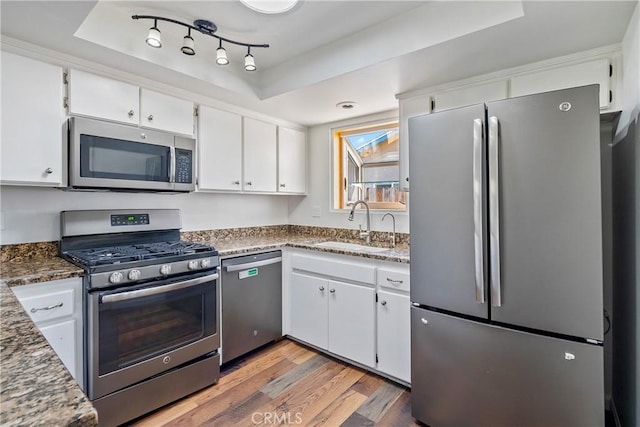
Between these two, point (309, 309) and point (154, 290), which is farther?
point (309, 309)

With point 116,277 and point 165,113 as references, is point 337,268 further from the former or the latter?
point 165,113

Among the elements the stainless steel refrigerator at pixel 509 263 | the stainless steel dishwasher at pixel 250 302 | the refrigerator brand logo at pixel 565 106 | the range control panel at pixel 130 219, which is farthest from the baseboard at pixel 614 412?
the range control panel at pixel 130 219

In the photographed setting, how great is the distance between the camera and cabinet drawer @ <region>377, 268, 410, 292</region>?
2.06 meters

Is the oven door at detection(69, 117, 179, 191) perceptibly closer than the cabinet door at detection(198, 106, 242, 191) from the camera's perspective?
Yes

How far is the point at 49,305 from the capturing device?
1579 mm

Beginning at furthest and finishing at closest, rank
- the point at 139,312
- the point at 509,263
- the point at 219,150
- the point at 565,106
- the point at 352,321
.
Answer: the point at 219,150
the point at 352,321
the point at 139,312
the point at 509,263
the point at 565,106

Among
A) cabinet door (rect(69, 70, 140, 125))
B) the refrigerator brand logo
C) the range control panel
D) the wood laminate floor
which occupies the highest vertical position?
cabinet door (rect(69, 70, 140, 125))

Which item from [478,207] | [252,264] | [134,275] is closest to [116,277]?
[134,275]

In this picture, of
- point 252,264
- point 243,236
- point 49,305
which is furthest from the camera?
point 243,236

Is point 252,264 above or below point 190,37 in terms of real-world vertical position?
below

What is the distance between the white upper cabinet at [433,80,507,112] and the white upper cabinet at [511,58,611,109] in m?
0.07

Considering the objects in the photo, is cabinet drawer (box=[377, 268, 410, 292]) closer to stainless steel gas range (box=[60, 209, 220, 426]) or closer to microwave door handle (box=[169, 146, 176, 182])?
stainless steel gas range (box=[60, 209, 220, 426])

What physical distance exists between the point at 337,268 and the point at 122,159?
1.64m

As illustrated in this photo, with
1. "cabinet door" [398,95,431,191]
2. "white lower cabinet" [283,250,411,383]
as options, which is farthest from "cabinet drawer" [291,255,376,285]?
"cabinet door" [398,95,431,191]
